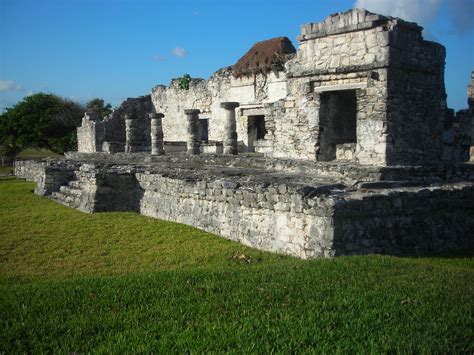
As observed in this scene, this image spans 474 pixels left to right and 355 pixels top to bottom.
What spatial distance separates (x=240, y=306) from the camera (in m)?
4.16

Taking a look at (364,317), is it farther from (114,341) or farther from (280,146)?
(280,146)

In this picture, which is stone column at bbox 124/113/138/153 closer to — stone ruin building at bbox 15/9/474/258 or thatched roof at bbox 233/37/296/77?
stone ruin building at bbox 15/9/474/258

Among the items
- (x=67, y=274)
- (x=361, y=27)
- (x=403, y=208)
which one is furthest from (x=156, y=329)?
(x=361, y=27)

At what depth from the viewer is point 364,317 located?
3.80 meters

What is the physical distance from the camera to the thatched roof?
20.7 m

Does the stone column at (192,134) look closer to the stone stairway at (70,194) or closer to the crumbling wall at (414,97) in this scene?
the stone stairway at (70,194)

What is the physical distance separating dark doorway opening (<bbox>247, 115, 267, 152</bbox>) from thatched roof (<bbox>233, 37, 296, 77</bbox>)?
2.03m

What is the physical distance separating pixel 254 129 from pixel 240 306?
18.8 m

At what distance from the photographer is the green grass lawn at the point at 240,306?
340cm

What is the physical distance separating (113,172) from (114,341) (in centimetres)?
771

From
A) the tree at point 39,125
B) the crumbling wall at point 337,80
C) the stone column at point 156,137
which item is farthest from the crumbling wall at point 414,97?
the tree at point 39,125

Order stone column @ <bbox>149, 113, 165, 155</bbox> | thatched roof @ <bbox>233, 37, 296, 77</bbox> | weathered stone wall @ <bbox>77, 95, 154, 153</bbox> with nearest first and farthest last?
stone column @ <bbox>149, 113, 165, 155</bbox> → thatched roof @ <bbox>233, 37, 296, 77</bbox> → weathered stone wall @ <bbox>77, 95, 154, 153</bbox>

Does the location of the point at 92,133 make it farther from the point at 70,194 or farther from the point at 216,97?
the point at 70,194

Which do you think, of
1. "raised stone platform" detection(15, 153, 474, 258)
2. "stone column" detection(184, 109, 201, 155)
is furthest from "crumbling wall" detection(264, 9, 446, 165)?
"stone column" detection(184, 109, 201, 155)
